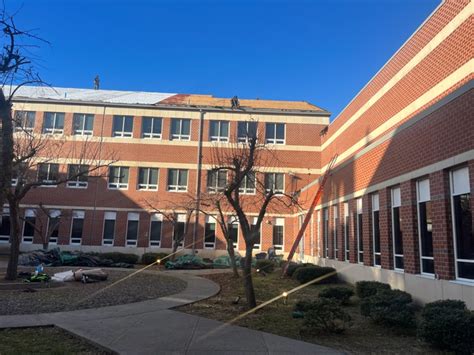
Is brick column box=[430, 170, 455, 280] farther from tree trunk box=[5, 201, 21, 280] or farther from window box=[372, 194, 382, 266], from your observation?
tree trunk box=[5, 201, 21, 280]

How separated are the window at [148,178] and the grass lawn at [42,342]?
2712cm

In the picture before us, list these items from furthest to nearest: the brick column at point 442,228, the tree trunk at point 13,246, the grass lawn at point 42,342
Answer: the tree trunk at point 13,246 → the brick column at point 442,228 → the grass lawn at point 42,342

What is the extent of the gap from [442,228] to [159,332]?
7.55 meters

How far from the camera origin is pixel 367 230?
1636 centimetres

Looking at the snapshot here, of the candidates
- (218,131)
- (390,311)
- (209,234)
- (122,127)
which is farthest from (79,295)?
(122,127)

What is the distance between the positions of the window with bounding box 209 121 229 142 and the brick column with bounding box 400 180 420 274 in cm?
2393

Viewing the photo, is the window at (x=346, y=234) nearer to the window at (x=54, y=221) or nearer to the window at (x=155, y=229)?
the window at (x=155, y=229)

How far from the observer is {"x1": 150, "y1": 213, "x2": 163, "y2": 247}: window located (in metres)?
34.2

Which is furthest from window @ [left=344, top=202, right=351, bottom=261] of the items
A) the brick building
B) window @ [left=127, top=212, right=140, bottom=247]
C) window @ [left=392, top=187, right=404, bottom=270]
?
window @ [left=127, top=212, right=140, bottom=247]

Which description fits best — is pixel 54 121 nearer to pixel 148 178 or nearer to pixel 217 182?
pixel 148 178

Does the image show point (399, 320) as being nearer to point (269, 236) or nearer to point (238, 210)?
point (238, 210)

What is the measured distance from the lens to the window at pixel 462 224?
32.6 ft

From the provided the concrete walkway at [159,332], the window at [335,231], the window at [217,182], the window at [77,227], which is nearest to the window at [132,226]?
the window at [77,227]

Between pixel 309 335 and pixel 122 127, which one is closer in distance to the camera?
pixel 309 335
